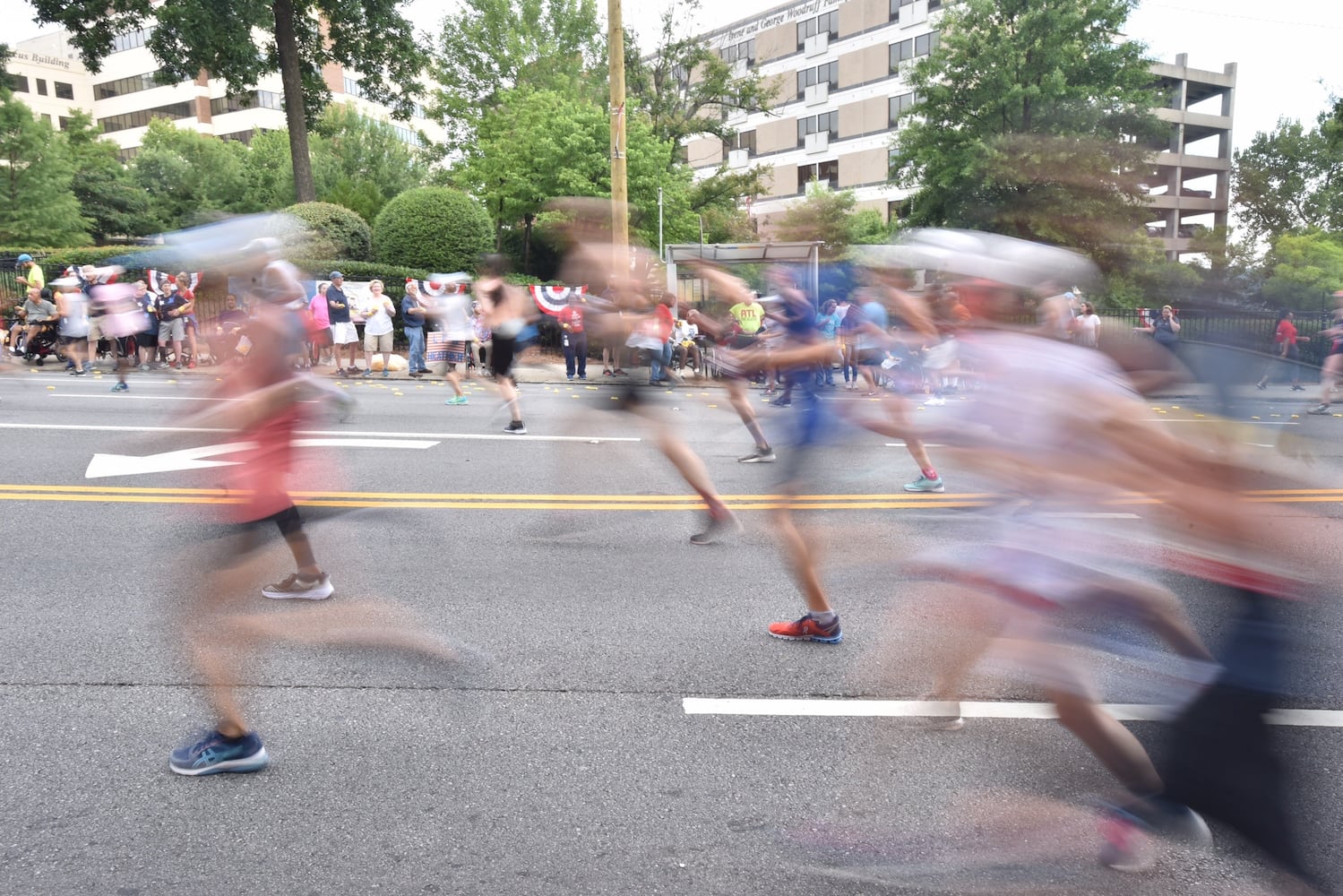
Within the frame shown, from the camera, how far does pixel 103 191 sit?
5088 cm

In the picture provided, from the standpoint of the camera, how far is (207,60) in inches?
1057

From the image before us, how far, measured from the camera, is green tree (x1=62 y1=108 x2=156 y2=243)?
50781mm

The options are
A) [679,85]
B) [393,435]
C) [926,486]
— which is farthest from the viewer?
[679,85]

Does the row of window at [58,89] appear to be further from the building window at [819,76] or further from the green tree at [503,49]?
the building window at [819,76]

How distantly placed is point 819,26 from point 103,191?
4081cm

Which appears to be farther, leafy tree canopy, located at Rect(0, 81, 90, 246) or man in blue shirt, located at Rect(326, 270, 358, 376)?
leafy tree canopy, located at Rect(0, 81, 90, 246)

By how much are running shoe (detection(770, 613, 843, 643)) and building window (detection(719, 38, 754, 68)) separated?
59.6m

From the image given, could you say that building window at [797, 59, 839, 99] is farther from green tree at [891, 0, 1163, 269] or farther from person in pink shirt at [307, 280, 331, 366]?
person in pink shirt at [307, 280, 331, 366]

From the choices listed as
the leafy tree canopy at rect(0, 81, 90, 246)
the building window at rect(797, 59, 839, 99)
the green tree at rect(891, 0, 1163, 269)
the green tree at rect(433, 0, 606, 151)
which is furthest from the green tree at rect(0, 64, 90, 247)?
the building window at rect(797, 59, 839, 99)

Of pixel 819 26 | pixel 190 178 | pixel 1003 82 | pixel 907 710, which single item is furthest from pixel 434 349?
pixel 190 178

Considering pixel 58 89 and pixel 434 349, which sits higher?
pixel 58 89

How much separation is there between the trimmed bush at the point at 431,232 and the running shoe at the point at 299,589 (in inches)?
805

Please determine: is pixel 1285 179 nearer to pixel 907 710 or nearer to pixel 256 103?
pixel 907 710

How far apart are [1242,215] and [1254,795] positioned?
2421 inches
